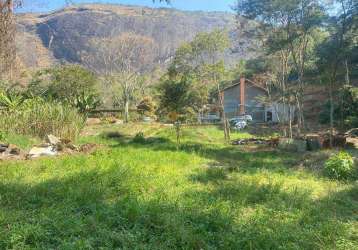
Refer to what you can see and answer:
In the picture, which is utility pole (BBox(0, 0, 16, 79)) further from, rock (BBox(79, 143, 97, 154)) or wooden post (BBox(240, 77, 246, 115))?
wooden post (BBox(240, 77, 246, 115))

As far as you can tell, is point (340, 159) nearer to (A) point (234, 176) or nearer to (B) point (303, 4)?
(A) point (234, 176)

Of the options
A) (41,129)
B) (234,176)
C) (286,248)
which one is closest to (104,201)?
(286,248)

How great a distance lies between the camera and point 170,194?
7.14 m

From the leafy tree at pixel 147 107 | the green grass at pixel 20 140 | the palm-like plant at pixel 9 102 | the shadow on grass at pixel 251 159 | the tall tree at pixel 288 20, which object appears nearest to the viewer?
the shadow on grass at pixel 251 159

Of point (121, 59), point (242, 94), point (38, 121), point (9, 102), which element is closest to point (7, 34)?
point (38, 121)

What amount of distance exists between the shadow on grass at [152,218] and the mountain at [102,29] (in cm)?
5195

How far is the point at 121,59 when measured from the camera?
1873 inches

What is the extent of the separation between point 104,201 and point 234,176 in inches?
149

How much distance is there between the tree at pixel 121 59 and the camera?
156 ft

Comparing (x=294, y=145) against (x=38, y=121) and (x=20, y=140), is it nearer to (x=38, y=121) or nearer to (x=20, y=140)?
(x=38, y=121)

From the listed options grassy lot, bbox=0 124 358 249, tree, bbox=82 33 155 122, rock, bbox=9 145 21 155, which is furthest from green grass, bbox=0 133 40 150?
tree, bbox=82 33 155 122

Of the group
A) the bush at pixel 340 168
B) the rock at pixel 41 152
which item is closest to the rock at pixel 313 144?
the bush at pixel 340 168

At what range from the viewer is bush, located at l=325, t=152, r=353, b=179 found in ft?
30.7

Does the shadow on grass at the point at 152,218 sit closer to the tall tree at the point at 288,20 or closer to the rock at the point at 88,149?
the rock at the point at 88,149
